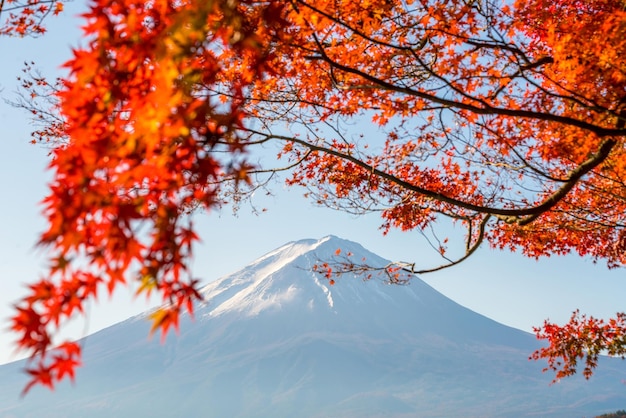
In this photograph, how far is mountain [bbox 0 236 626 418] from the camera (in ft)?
530

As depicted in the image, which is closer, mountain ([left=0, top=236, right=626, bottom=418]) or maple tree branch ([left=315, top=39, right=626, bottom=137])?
maple tree branch ([left=315, top=39, right=626, bottom=137])

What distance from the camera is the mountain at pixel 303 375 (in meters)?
162

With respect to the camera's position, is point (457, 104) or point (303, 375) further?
point (303, 375)

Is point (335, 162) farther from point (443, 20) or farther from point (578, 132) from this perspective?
point (578, 132)

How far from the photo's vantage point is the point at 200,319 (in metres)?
198

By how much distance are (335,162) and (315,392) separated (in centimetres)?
17205

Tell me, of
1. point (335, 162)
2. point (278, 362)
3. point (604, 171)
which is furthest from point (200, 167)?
point (278, 362)

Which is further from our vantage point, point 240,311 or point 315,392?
point 240,311

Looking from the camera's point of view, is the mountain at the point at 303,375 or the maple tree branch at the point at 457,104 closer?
the maple tree branch at the point at 457,104

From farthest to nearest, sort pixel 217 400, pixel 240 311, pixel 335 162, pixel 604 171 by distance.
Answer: pixel 240 311, pixel 217 400, pixel 335 162, pixel 604 171

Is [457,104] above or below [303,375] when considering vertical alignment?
above

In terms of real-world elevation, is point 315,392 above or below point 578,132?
below

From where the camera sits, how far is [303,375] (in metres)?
179

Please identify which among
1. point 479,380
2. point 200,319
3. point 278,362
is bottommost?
point 479,380
